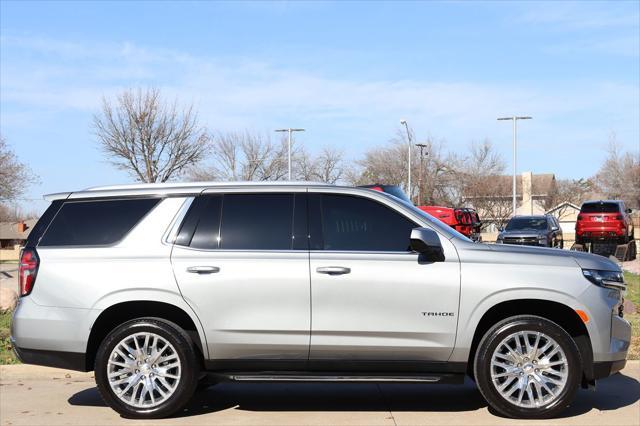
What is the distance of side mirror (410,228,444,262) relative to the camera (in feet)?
19.5

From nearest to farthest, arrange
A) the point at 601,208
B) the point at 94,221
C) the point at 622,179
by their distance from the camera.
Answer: the point at 94,221 → the point at 601,208 → the point at 622,179

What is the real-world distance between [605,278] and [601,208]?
858 inches

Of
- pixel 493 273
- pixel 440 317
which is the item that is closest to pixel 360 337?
pixel 440 317

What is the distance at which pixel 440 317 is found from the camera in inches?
237

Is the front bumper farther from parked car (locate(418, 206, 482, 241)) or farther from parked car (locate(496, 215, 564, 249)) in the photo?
parked car (locate(496, 215, 564, 249))

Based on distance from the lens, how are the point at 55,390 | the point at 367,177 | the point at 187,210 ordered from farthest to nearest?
the point at 367,177 → the point at 55,390 → the point at 187,210

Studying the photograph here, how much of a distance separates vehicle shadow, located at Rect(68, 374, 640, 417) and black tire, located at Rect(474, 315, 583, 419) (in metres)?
0.30

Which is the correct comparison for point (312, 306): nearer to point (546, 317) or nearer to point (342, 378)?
point (342, 378)

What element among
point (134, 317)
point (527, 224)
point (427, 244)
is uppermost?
point (427, 244)

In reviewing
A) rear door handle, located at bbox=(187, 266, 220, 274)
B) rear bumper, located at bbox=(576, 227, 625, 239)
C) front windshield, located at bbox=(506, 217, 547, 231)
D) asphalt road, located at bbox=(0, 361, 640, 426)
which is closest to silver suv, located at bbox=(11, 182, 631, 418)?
rear door handle, located at bbox=(187, 266, 220, 274)

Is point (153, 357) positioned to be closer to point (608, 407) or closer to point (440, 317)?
point (440, 317)

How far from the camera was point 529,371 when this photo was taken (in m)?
6.05

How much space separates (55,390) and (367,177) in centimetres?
4742

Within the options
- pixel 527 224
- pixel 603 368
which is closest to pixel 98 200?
pixel 603 368
